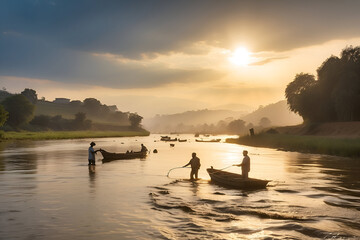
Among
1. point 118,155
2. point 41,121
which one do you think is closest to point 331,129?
point 118,155

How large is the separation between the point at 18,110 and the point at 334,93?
13803cm

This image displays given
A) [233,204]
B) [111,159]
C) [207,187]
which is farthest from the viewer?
[111,159]

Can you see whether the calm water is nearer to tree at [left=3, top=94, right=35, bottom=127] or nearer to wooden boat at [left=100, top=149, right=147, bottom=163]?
wooden boat at [left=100, top=149, right=147, bottom=163]

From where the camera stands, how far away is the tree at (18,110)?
524 ft

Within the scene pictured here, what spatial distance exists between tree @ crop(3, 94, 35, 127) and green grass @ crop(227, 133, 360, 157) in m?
114

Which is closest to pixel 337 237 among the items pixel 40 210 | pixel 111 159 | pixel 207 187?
pixel 207 187

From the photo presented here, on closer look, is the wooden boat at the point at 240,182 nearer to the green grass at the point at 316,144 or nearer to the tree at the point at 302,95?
the green grass at the point at 316,144

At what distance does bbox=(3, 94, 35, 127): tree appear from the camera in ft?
524

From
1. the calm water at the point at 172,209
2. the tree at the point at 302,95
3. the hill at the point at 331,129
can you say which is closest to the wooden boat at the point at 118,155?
the calm water at the point at 172,209

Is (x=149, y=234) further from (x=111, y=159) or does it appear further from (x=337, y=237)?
(x=111, y=159)

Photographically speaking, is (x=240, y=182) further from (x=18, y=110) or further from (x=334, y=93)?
(x=18, y=110)

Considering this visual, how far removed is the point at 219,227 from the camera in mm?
15805

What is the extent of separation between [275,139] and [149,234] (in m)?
76.9

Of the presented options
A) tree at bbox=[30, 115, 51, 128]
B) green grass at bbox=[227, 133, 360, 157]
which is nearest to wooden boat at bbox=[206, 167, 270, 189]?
green grass at bbox=[227, 133, 360, 157]
